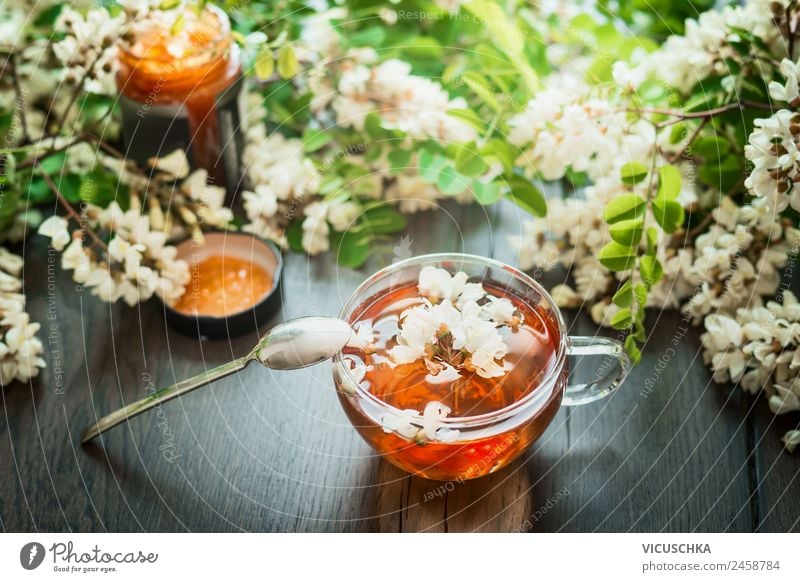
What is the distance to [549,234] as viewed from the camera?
2.36 ft

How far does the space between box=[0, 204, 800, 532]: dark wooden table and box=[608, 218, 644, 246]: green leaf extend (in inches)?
3.5

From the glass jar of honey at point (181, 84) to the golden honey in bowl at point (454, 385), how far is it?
0.24 m

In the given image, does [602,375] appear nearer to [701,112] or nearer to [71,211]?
[701,112]

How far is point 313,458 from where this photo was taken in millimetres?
611

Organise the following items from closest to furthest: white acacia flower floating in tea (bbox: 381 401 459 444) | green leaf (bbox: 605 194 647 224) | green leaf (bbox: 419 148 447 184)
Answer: white acacia flower floating in tea (bbox: 381 401 459 444), green leaf (bbox: 605 194 647 224), green leaf (bbox: 419 148 447 184)

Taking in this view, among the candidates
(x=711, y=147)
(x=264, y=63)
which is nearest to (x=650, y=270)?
(x=711, y=147)

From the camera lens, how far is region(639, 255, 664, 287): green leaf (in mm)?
607

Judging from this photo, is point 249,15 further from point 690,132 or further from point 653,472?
point 653,472

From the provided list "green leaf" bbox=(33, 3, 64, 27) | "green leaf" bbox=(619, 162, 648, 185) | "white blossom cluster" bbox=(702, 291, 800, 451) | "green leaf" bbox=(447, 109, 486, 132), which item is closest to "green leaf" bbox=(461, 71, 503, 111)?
"green leaf" bbox=(447, 109, 486, 132)

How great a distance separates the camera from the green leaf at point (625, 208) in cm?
62

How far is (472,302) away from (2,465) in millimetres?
324

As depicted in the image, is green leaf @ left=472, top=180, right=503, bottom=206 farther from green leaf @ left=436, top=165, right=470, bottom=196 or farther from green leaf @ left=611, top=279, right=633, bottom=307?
green leaf @ left=611, top=279, right=633, bottom=307

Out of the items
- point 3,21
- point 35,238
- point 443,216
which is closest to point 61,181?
point 35,238

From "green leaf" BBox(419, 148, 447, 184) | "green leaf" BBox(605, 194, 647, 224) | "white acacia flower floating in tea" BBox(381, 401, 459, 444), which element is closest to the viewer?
"white acacia flower floating in tea" BBox(381, 401, 459, 444)
